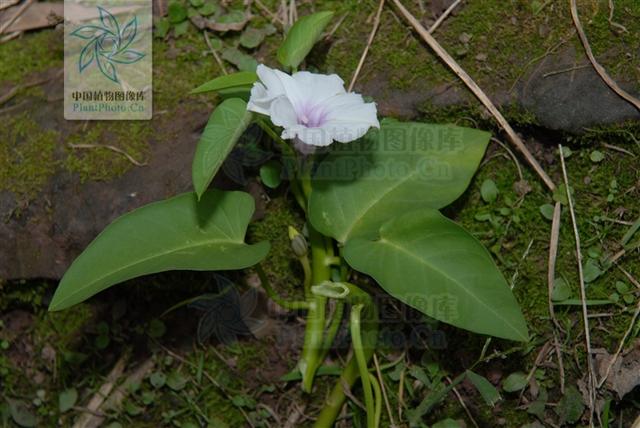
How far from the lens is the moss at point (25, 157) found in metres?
1.86

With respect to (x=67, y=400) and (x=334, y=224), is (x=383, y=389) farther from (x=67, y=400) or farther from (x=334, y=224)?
(x=67, y=400)

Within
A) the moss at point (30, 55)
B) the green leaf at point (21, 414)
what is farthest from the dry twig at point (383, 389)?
the moss at point (30, 55)

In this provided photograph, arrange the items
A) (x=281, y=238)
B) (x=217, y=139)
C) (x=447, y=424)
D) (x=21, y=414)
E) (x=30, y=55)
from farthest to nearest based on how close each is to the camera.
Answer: (x=30, y=55) < (x=21, y=414) < (x=281, y=238) < (x=447, y=424) < (x=217, y=139)

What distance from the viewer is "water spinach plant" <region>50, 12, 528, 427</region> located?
143cm

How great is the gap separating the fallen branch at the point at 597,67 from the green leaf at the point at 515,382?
0.59m

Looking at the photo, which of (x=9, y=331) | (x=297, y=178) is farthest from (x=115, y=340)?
(x=297, y=178)

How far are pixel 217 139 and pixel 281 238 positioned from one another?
1.53 feet

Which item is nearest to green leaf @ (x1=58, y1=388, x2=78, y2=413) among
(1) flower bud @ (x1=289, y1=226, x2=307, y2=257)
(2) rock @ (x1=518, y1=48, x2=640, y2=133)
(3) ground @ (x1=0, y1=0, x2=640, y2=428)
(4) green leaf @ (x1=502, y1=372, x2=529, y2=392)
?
(3) ground @ (x1=0, y1=0, x2=640, y2=428)

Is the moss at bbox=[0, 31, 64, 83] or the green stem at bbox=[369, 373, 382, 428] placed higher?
the moss at bbox=[0, 31, 64, 83]

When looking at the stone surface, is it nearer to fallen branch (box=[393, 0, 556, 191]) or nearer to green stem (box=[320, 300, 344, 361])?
green stem (box=[320, 300, 344, 361])

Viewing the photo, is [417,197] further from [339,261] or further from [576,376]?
[576,376]

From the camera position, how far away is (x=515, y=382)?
1604mm

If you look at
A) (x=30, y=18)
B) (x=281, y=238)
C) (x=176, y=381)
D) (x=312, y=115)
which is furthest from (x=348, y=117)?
(x=30, y=18)

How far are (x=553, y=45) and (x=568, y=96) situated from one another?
12 centimetres
